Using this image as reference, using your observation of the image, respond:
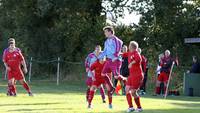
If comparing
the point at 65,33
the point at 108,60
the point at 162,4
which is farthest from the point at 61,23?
the point at 108,60

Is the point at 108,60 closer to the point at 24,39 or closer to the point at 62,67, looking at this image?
the point at 62,67

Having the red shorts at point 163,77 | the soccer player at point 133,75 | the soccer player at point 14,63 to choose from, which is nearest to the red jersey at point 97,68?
the soccer player at point 133,75

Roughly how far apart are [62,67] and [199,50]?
9874 mm

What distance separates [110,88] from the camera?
18.1m

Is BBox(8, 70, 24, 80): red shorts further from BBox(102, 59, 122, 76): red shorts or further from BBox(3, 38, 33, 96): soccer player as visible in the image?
BBox(102, 59, 122, 76): red shorts

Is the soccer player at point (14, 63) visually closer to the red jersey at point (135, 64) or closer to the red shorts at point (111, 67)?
the red shorts at point (111, 67)

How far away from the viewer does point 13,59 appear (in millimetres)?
23250

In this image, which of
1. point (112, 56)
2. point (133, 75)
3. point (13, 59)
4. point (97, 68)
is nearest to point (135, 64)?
point (133, 75)

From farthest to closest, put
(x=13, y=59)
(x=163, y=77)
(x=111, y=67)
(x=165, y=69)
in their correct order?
(x=163, y=77)
(x=165, y=69)
(x=13, y=59)
(x=111, y=67)

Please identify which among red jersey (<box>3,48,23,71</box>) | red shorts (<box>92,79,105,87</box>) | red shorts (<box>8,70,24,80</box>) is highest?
red jersey (<box>3,48,23,71</box>)

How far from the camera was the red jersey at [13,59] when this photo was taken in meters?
23.2

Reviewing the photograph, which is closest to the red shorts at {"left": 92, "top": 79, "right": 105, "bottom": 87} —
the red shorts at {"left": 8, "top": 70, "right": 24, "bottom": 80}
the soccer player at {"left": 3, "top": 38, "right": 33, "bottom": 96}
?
the soccer player at {"left": 3, "top": 38, "right": 33, "bottom": 96}

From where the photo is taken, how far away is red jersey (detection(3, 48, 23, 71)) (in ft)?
76.2

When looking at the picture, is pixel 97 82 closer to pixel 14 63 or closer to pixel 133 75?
pixel 133 75
